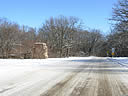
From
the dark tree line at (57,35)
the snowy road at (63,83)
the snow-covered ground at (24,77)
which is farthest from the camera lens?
the dark tree line at (57,35)

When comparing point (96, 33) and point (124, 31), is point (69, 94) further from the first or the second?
point (96, 33)

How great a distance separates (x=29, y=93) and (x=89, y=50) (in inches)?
3128

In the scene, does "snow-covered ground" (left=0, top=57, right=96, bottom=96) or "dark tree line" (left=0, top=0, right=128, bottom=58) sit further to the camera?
"dark tree line" (left=0, top=0, right=128, bottom=58)

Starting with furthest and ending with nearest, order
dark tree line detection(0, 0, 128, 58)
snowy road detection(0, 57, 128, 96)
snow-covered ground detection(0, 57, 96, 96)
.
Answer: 1. dark tree line detection(0, 0, 128, 58)
2. snow-covered ground detection(0, 57, 96, 96)
3. snowy road detection(0, 57, 128, 96)

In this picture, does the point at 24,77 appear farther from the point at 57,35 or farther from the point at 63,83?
the point at 57,35

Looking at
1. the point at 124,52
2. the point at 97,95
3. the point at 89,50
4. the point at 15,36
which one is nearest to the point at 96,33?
the point at 89,50

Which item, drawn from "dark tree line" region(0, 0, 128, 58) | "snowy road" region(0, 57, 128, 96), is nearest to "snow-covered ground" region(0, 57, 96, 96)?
"snowy road" region(0, 57, 128, 96)

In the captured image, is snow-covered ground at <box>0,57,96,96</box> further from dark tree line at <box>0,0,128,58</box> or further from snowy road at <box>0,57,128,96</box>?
dark tree line at <box>0,0,128,58</box>

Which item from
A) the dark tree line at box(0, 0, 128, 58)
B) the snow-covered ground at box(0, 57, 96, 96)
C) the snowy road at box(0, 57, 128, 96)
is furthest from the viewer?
the dark tree line at box(0, 0, 128, 58)

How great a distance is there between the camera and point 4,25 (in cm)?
4266

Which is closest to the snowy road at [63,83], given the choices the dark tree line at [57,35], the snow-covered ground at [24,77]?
the snow-covered ground at [24,77]

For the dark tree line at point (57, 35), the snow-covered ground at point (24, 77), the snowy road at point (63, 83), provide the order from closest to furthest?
1. the snowy road at point (63, 83)
2. the snow-covered ground at point (24, 77)
3. the dark tree line at point (57, 35)

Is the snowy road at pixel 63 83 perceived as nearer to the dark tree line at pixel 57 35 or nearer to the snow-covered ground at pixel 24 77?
the snow-covered ground at pixel 24 77

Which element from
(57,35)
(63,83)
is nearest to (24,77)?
(63,83)
